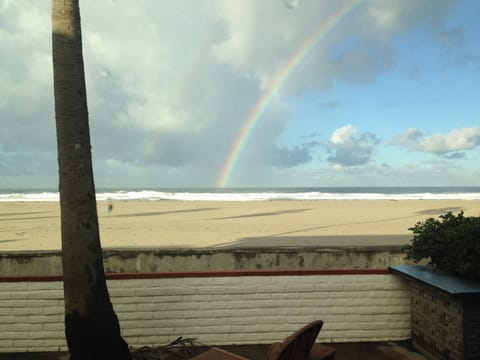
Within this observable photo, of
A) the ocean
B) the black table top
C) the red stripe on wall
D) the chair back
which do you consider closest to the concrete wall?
the red stripe on wall

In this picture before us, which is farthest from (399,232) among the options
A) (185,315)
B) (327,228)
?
(185,315)

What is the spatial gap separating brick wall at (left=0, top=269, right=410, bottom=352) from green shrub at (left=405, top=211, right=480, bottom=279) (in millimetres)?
783

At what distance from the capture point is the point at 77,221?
14.7ft

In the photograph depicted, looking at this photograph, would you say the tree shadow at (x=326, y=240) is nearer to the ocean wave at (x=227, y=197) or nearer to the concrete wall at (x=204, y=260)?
the concrete wall at (x=204, y=260)

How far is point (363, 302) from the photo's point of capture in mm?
6008

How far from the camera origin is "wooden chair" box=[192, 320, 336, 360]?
3334mm

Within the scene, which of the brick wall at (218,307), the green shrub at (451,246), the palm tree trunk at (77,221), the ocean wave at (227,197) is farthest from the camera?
the ocean wave at (227,197)

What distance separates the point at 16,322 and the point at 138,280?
1.76 m

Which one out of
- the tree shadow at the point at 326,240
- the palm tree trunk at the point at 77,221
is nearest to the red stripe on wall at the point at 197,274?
the palm tree trunk at the point at 77,221

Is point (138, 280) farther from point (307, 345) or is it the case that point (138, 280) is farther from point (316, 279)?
point (307, 345)

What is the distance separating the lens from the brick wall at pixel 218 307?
5.77 m

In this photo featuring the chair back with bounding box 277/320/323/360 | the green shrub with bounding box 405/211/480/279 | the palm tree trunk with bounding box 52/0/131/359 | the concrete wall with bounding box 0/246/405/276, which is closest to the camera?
the chair back with bounding box 277/320/323/360

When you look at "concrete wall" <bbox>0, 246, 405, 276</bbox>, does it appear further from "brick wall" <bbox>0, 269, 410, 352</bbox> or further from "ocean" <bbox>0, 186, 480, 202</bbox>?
"ocean" <bbox>0, 186, 480, 202</bbox>

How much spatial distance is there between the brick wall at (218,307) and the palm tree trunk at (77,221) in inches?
48.1
